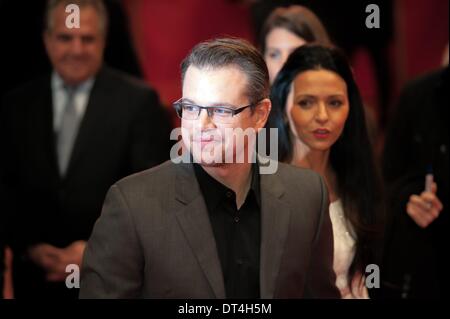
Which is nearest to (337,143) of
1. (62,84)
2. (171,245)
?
(171,245)

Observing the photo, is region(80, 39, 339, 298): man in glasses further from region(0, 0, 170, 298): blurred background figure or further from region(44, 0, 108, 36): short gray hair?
region(44, 0, 108, 36): short gray hair

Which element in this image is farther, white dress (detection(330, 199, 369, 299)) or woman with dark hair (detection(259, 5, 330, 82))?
woman with dark hair (detection(259, 5, 330, 82))

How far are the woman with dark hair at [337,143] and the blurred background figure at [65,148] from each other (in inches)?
18.4

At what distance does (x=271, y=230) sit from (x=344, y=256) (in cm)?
47

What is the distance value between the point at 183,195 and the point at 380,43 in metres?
3.30

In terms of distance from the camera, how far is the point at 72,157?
9.93 feet

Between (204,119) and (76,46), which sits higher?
(76,46)

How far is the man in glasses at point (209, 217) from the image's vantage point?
7.48ft

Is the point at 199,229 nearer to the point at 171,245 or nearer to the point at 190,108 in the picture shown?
the point at 171,245

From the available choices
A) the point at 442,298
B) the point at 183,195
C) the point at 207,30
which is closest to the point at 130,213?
the point at 183,195

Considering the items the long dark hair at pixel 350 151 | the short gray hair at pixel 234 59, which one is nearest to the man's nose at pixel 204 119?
the short gray hair at pixel 234 59

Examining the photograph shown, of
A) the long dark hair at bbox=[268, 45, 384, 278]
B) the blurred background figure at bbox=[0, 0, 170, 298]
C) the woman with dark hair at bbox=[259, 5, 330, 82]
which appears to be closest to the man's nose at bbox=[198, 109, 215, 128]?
the long dark hair at bbox=[268, 45, 384, 278]

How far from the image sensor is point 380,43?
537cm

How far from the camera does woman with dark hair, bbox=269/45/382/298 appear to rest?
9.12 feet
